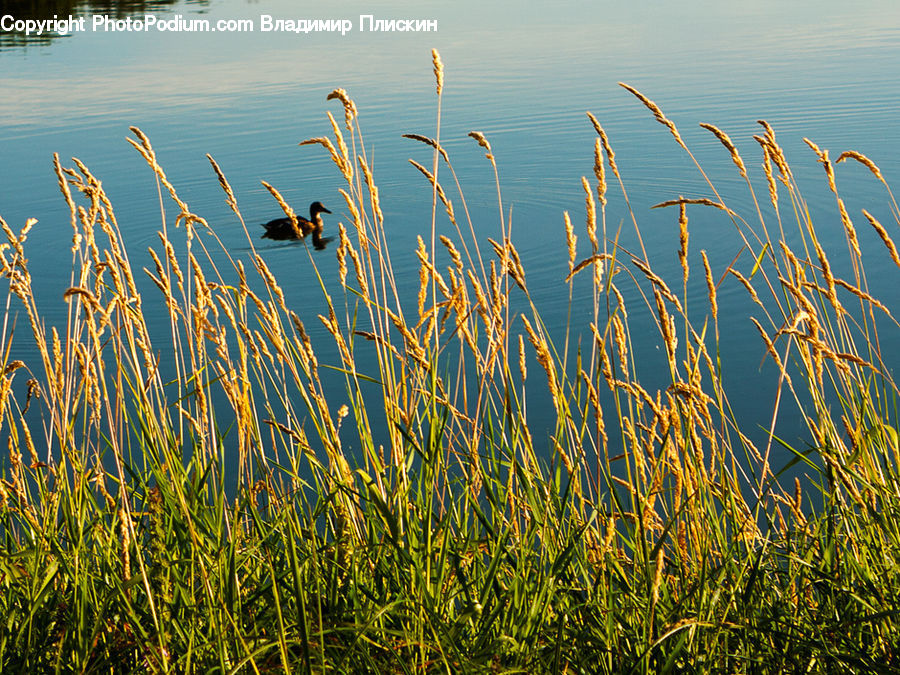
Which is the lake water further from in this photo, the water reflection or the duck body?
the water reflection

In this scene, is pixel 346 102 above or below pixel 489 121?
above

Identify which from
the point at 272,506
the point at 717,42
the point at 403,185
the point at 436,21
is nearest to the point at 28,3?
the point at 436,21

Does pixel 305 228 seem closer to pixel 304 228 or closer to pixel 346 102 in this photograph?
pixel 304 228

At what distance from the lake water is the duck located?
191mm

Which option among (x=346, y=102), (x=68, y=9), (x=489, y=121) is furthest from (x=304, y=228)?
(x=68, y=9)

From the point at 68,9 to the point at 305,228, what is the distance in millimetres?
19916

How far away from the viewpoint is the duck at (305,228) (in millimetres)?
8447

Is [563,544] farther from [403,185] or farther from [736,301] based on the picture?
[403,185]

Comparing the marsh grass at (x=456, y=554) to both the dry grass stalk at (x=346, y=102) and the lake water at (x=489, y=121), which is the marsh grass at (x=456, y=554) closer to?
the dry grass stalk at (x=346, y=102)

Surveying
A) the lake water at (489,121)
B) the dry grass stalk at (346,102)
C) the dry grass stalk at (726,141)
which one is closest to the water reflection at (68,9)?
the lake water at (489,121)

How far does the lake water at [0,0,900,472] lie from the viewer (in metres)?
7.75

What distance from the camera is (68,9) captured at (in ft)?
81.7

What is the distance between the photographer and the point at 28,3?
81.8ft

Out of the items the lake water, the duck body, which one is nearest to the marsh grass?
the lake water
